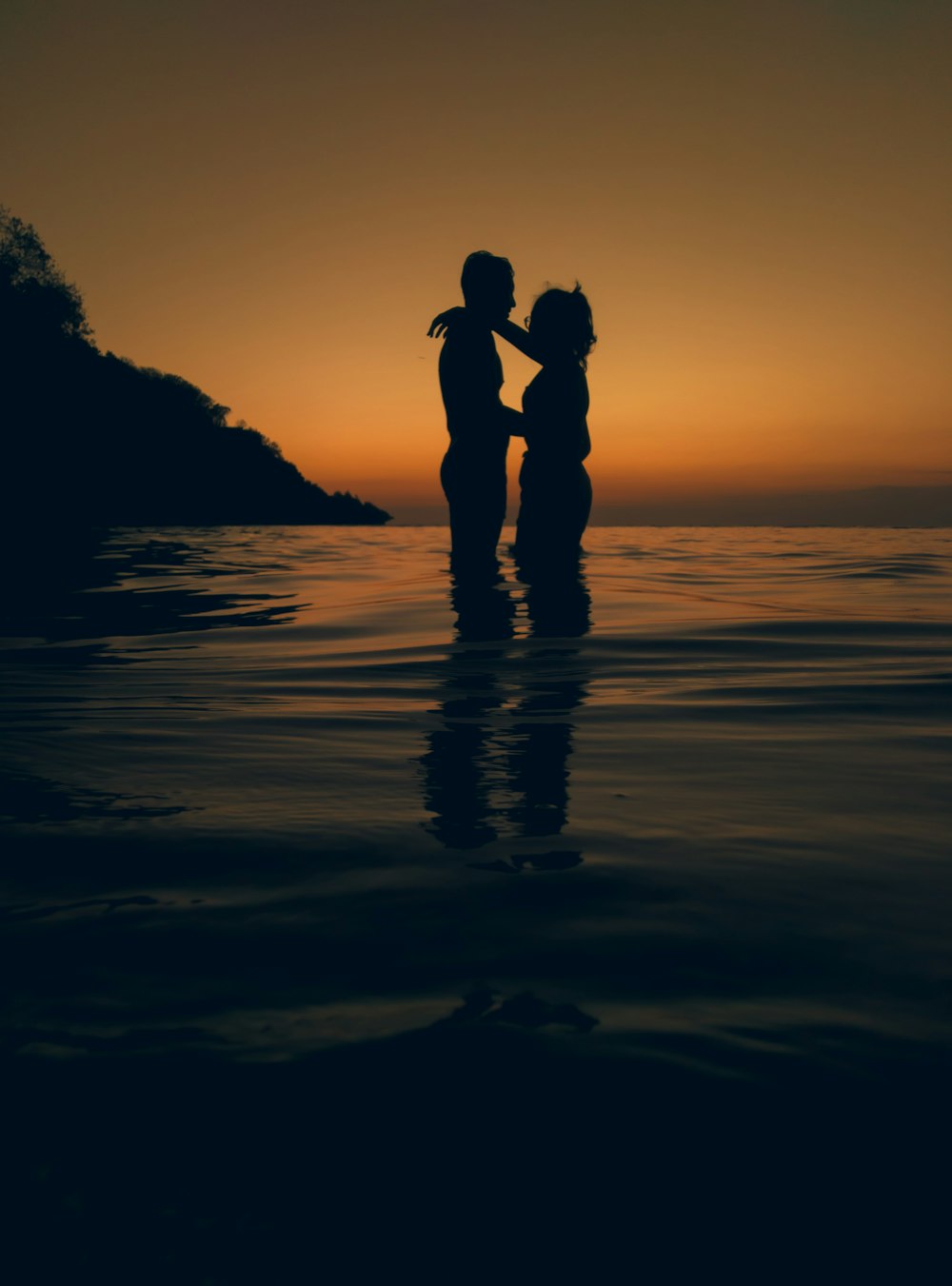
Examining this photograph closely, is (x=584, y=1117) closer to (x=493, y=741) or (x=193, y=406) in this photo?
(x=493, y=741)

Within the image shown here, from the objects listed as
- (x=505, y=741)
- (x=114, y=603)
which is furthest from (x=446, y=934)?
(x=114, y=603)

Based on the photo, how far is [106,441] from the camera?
167ft

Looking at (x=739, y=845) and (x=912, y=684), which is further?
(x=912, y=684)

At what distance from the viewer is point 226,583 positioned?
29.3 feet

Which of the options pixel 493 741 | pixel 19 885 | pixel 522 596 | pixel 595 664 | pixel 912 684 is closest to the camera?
pixel 19 885

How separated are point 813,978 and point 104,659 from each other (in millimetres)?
3794

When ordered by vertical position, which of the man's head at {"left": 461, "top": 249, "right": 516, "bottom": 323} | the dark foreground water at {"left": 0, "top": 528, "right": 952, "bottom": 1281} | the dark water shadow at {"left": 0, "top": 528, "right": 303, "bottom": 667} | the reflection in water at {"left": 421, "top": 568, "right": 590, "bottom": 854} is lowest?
the dark foreground water at {"left": 0, "top": 528, "right": 952, "bottom": 1281}

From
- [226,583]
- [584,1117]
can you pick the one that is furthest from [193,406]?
[584,1117]

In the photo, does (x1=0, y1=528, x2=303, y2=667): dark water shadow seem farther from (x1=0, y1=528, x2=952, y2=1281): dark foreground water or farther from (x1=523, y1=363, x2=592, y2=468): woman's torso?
(x1=523, y1=363, x2=592, y2=468): woman's torso

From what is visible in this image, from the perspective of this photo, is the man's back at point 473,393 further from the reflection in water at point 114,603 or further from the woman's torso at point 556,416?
the reflection in water at point 114,603

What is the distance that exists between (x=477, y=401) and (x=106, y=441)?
154 ft

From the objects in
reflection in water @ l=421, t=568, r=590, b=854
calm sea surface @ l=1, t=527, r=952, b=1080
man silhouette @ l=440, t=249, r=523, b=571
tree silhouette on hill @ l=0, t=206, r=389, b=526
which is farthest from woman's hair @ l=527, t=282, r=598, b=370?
tree silhouette on hill @ l=0, t=206, r=389, b=526

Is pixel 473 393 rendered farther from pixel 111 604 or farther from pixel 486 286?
pixel 111 604

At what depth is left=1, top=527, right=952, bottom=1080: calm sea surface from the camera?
1.10 m
